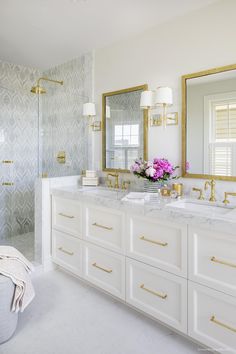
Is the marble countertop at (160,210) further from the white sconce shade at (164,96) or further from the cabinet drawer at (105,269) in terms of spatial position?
the white sconce shade at (164,96)

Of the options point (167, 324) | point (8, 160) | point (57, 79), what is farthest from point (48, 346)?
point (57, 79)

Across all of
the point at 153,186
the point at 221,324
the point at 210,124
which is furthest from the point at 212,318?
the point at 210,124

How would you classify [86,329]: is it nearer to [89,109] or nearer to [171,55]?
[89,109]

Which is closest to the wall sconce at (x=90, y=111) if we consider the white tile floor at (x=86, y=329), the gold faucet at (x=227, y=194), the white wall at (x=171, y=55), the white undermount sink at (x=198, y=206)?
the white wall at (x=171, y=55)

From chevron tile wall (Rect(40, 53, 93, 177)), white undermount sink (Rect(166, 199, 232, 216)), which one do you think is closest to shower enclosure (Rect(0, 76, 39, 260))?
chevron tile wall (Rect(40, 53, 93, 177))

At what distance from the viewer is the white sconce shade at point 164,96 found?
7.55 feet

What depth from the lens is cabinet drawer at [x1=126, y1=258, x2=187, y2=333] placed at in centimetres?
171

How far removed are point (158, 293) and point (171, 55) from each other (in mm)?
1969

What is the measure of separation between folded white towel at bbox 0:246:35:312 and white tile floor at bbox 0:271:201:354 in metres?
0.23

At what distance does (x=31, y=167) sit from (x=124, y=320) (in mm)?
2590

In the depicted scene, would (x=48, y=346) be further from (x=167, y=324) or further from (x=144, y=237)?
(x=144, y=237)

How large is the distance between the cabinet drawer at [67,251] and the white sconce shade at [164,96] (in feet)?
4.74

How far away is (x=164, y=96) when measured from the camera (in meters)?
2.30

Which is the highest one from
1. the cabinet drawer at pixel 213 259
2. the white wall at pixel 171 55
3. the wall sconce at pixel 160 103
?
the white wall at pixel 171 55
